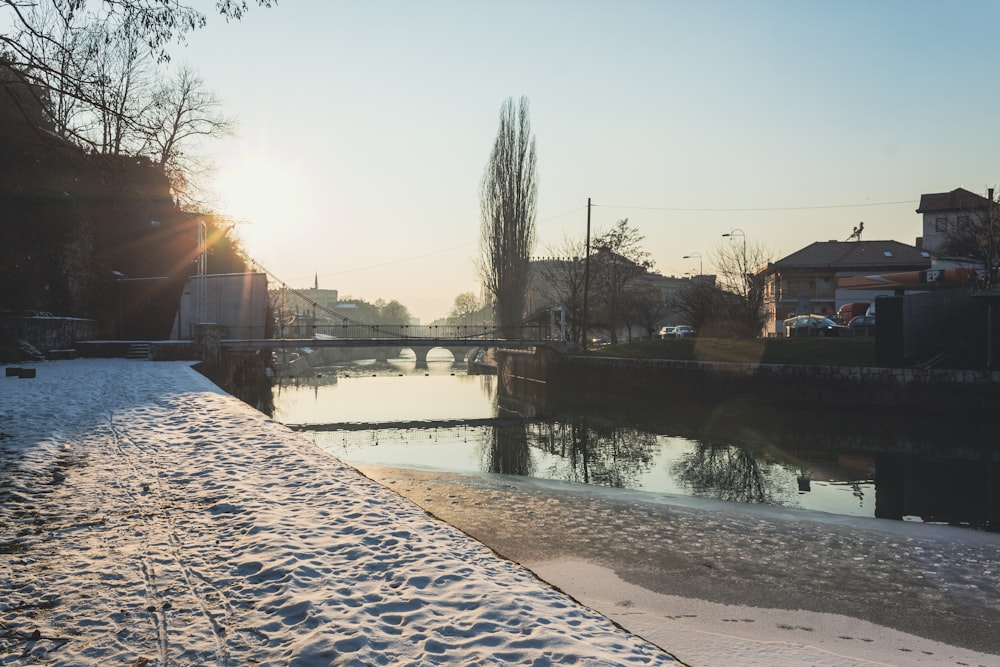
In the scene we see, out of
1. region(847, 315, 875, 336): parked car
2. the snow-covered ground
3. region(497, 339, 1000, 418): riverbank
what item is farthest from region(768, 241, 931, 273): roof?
the snow-covered ground

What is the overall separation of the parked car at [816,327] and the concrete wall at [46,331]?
3401 centimetres

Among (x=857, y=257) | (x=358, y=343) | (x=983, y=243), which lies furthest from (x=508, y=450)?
(x=857, y=257)

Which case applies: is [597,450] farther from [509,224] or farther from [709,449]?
[509,224]

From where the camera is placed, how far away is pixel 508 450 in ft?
61.3

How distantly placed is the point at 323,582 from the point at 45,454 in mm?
5593

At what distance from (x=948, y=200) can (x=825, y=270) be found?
40.0 feet

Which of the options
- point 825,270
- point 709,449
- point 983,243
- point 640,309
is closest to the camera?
point 709,449

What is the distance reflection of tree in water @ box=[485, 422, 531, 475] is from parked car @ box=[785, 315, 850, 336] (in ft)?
63.2

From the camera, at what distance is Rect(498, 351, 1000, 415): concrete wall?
2153cm

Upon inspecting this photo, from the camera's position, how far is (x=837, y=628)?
588 centimetres

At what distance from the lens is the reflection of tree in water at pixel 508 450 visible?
15.8 meters

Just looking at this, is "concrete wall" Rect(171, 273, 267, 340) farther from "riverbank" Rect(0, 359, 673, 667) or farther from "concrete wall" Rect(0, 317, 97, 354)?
"riverbank" Rect(0, 359, 673, 667)

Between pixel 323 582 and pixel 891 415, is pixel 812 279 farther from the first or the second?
pixel 323 582

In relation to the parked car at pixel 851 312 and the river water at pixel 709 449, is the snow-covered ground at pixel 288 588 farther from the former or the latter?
the parked car at pixel 851 312
